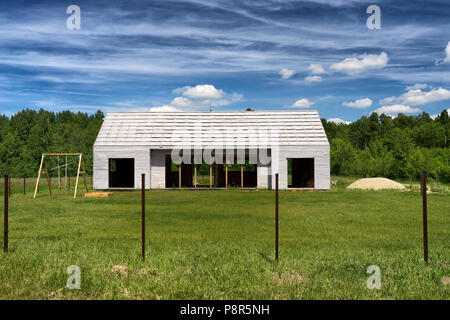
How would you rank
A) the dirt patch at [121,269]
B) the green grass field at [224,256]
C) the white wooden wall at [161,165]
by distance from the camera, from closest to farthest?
the green grass field at [224,256], the dirt patch at [121,269], the white wooden wall at [161,165]

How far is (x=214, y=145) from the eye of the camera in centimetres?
2792

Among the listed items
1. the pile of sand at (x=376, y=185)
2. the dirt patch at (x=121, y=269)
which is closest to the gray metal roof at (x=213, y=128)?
the pile of sand at (x=376, y=185)

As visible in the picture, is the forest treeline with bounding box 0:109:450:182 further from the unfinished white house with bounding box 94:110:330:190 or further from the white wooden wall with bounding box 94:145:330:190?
the unfinished white house with bounding box 94:110:330:190

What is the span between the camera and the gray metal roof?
91.6 feet

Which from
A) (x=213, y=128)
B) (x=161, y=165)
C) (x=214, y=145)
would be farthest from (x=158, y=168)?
(x=213, y=128)

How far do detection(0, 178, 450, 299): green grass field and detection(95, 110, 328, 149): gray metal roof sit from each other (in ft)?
47.6

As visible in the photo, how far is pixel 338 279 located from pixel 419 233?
5.32 meters

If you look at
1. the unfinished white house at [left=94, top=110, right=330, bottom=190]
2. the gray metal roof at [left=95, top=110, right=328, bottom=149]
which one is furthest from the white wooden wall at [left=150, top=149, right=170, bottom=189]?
the gray metal roof at [left=95, top=110, right=328, bottom=149]

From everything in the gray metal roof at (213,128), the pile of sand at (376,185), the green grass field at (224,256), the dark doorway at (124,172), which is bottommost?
the green grass field at (224,256)

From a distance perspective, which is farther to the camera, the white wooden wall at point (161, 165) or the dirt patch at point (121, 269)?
the white wooden wall at point (161, 165)

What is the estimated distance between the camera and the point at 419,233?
10.2 metres

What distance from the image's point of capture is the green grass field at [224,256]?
555cm

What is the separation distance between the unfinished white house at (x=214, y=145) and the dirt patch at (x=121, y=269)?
2054 cm

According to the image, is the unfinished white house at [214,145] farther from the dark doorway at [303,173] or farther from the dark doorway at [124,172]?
the dark doorway at [124,172]
